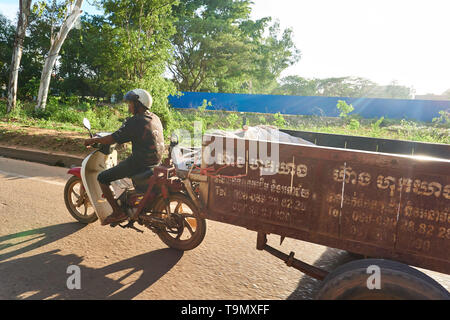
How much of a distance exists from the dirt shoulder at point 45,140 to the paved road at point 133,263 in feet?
12.8

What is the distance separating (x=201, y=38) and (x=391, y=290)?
2932cm

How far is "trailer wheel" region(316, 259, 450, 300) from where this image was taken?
1.89 meters

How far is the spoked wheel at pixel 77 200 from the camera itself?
13.9 feet

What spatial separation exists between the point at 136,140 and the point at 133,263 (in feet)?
4.17

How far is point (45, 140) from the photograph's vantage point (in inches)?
349

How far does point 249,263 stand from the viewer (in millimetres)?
3465

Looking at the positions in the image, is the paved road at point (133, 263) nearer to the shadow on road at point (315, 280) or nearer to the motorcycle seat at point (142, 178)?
the shadow on road at point (315, 280)

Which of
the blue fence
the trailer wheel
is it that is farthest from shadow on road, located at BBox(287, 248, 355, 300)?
the blue fence

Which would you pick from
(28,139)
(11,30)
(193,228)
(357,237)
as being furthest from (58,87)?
(357,237)

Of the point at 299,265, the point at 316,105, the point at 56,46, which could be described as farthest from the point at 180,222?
the point at 316,105

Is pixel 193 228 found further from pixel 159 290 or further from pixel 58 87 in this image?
pixel 58 87

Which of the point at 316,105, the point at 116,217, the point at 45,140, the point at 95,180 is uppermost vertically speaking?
the point at 316,105

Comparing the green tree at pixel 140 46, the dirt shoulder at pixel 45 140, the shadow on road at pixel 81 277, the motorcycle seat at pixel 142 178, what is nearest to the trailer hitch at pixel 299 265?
the shadow on road at pixel 81 277

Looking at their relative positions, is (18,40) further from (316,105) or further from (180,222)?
(316,105)
